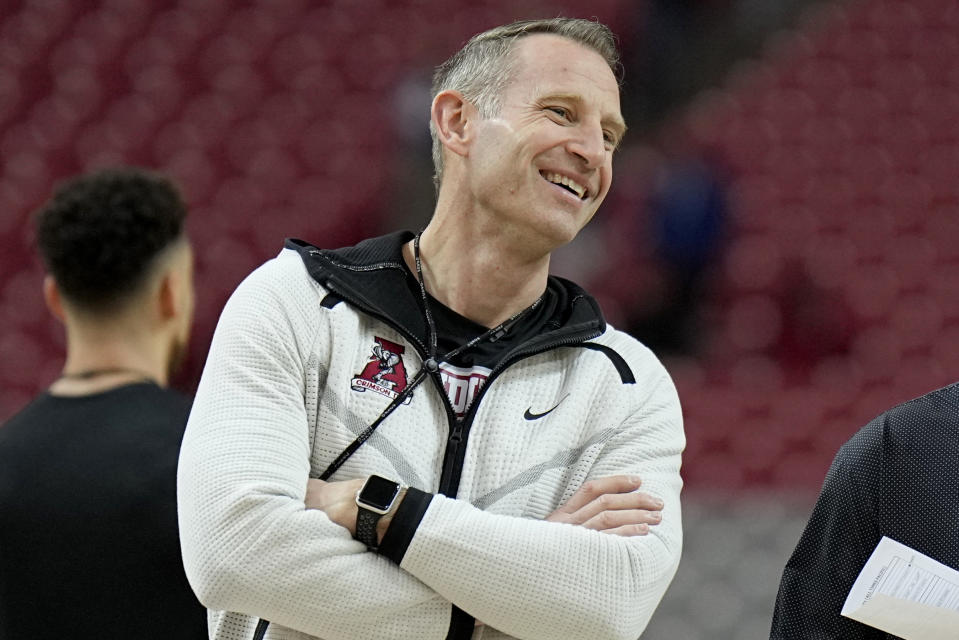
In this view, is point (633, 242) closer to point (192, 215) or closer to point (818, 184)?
point (818, 184)

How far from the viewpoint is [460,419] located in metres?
1.42

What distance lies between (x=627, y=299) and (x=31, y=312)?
2.21 metres

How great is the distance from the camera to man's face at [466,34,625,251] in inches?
59.1

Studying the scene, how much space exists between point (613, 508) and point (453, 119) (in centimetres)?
60

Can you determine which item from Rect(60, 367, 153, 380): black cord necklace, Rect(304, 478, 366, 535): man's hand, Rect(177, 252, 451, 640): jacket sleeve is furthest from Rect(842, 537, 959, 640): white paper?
Rect(60, 367, 153, 380): black cord necklace

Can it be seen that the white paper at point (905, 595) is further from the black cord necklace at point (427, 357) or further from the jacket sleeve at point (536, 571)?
the black cord necklace at point (427, 357)

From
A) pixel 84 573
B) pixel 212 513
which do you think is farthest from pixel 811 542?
pixel 84 573

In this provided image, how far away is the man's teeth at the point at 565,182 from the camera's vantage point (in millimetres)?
1520

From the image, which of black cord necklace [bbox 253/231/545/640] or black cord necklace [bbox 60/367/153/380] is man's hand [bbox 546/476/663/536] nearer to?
black cord necklace [bbox 253/231/545/640]

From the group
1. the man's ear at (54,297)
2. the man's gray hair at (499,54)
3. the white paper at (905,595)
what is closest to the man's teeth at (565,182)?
the man's gray hair at (499,54)

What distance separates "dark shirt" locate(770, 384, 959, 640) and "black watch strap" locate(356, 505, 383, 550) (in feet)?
1.70

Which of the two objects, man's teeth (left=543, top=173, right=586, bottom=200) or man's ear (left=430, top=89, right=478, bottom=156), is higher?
man's ear (left=430, top=89, right=478, bottom=156)

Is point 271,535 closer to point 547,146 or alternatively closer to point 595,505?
point 595,505

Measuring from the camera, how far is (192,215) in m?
4.39
